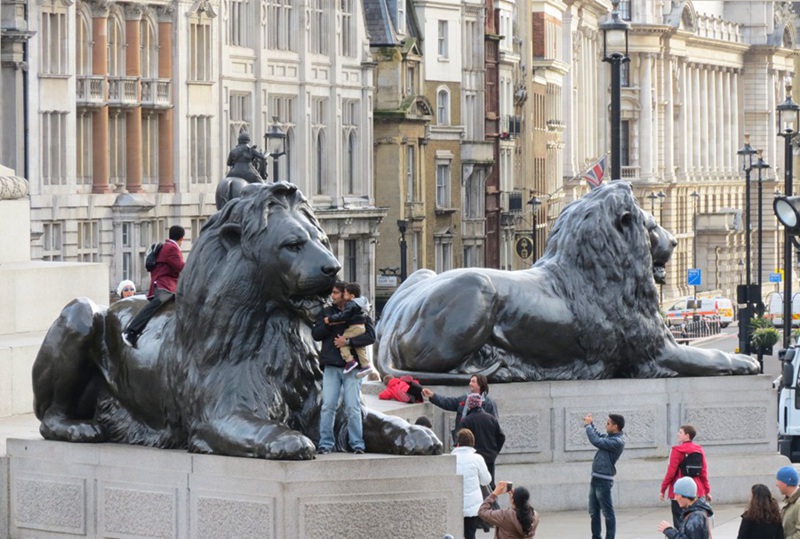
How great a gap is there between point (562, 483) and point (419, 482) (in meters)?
6.58

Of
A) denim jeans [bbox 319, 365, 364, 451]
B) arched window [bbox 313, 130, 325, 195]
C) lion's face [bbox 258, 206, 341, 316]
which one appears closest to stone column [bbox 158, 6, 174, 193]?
arched window [bbox 313, 130, 325, 195]

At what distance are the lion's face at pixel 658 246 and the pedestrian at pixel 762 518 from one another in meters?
5.40

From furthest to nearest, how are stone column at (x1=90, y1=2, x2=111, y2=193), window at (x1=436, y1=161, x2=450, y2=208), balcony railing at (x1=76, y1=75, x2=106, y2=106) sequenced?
window at (x1=436, y1=161, x2=450, y2=208) < stone column at (x1=90, y1=2, x2=111, y2=193) < balcony railing at (x1=76, y1=75, x2=106, y2=106)

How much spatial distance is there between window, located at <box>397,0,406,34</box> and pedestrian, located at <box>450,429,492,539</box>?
70.0 m

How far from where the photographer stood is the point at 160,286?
17734 mm

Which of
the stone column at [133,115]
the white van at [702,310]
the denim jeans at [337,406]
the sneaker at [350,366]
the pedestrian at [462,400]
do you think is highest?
the stone column at [133,115]

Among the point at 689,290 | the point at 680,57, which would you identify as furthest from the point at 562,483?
the point at 680,57

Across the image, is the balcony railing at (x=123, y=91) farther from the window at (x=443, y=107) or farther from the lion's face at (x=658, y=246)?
the lion's face at (x=658, y=246)

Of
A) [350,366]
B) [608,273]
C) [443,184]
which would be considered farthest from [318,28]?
[350,366]

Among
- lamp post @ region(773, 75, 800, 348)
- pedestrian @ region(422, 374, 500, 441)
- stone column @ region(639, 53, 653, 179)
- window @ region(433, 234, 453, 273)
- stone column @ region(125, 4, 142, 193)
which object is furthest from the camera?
stone column @ region(639, 53, 653, 179)

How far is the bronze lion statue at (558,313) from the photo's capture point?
22344mm

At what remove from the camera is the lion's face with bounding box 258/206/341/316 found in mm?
15578

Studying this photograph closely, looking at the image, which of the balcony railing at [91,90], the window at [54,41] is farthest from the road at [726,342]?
the window at [54,41]

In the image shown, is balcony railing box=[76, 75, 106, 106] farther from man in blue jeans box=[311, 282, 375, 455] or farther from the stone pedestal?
man in blue jeans box=[311, 282, 375, 455]
